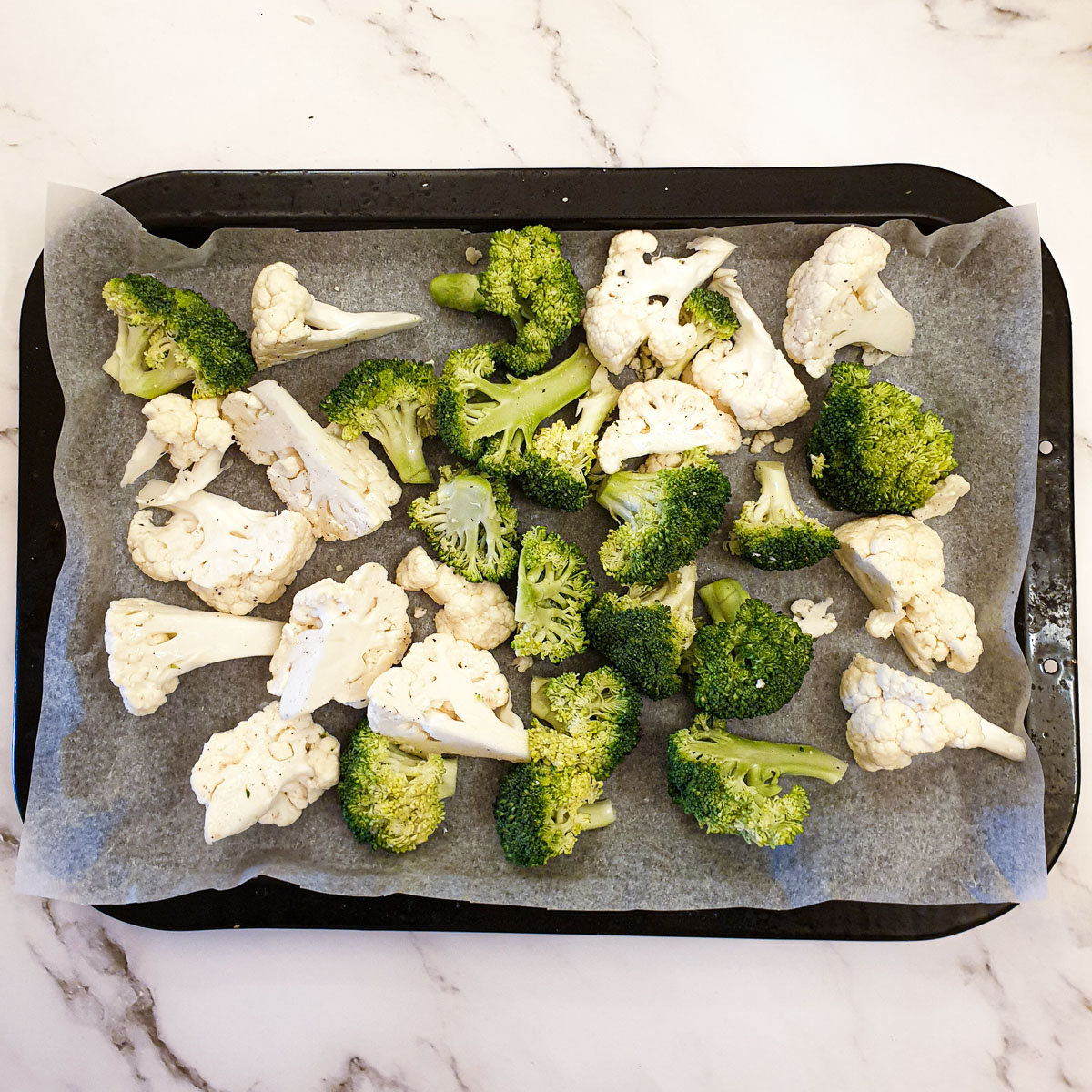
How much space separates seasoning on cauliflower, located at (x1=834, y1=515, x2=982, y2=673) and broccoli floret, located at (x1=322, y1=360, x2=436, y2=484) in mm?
951

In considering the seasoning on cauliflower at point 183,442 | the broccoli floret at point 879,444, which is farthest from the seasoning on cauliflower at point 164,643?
the broccoli floret at point 879,444

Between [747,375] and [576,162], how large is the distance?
667 mm

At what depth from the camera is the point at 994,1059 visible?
2057mm

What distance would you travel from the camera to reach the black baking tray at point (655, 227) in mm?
1938

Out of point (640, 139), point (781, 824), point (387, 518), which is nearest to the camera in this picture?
point (781, 824)

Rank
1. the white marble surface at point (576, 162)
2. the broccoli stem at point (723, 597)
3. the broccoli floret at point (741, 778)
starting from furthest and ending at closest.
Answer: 1. the white marble surface at point (576, 162)
2. the broccoli stem at point (723, 597)
3. the broccoli floret at point (741, 778)

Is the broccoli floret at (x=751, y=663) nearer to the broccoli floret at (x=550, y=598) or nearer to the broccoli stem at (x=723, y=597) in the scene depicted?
the broccoli stem at (x=723, y=597)

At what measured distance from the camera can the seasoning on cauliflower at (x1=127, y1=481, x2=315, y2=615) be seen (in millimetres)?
1892

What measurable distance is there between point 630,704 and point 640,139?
4.32 ft

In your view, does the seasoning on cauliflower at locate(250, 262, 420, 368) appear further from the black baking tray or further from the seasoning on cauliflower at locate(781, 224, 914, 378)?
the seasoning on cauliflower at locate(781, 224, 914, 378)

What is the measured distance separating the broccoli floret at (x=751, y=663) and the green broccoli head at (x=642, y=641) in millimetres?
71

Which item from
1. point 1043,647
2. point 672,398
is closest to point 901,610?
point 1043,647

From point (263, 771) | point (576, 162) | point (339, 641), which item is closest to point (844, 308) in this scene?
point (576, 162)

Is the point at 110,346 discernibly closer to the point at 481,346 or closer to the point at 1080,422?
the point at 481,346
